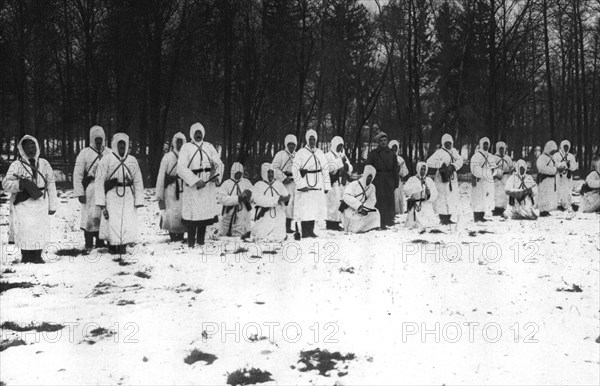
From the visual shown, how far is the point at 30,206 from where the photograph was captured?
29.8ft

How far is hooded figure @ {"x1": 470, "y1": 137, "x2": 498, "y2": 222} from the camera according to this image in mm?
14508

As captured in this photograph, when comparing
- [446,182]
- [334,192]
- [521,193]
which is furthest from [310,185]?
[521,193]

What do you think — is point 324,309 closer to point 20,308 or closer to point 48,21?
point 20,308

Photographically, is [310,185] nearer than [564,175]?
Yes

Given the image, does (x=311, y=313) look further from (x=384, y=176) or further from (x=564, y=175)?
(x=564, y=175)

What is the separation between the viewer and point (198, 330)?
6.15m

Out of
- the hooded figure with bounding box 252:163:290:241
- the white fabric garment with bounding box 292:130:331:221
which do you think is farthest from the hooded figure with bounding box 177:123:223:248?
the white fabric garment with bounding box 292:130:331:221

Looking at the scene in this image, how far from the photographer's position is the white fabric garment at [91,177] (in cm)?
1046

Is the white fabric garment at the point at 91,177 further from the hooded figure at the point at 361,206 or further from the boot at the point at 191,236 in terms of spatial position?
the hooded figure at the point at 361,206

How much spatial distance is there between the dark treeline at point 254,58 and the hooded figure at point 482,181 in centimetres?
851

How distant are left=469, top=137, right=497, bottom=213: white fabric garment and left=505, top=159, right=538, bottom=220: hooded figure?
1.48ft

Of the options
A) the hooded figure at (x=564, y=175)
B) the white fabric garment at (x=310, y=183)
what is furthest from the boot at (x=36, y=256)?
the hooded figure at (x=564, y=175)

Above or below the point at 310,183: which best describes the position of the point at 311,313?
below

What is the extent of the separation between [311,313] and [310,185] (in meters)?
5.08
